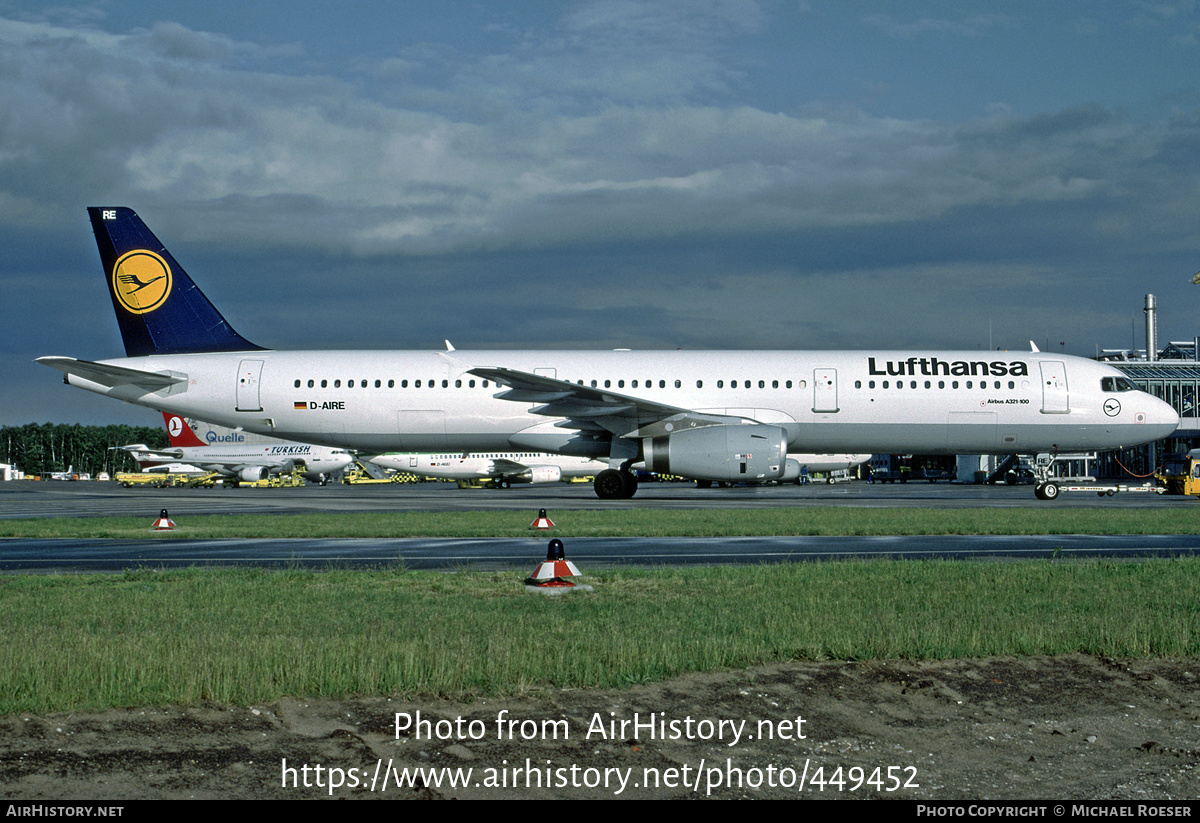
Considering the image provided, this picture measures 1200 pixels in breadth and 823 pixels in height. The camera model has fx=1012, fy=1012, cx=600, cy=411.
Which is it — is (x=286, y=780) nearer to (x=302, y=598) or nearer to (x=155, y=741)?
(x=155, y=741)

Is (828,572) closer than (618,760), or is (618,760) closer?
(618,760)

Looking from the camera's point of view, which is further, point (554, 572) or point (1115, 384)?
point (1115, 384)

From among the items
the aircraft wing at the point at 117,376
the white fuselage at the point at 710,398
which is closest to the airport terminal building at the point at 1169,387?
the white fuselage at the point at 710,398

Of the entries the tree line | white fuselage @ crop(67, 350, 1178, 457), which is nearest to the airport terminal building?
white fuselage @ crop(67, 350, 1178, 457)

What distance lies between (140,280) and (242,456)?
128 feet

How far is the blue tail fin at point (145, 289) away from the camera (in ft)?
102

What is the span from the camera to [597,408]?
2844 cm

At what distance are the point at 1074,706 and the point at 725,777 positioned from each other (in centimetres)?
277

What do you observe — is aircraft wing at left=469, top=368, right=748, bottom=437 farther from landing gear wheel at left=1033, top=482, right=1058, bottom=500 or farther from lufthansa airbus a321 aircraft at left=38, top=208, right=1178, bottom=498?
landing gear wheel at left=1033, top=482, right=1058, bottom=500

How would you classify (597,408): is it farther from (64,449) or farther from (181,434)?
(64,449)

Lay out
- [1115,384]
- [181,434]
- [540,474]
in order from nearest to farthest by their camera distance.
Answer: [1115,384] → [540,474] → [181,434]

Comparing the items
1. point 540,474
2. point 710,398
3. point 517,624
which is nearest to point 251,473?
point 540,474

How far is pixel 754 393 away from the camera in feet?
98.5

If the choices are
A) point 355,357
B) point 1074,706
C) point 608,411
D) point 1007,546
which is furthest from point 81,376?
point 1074,706
